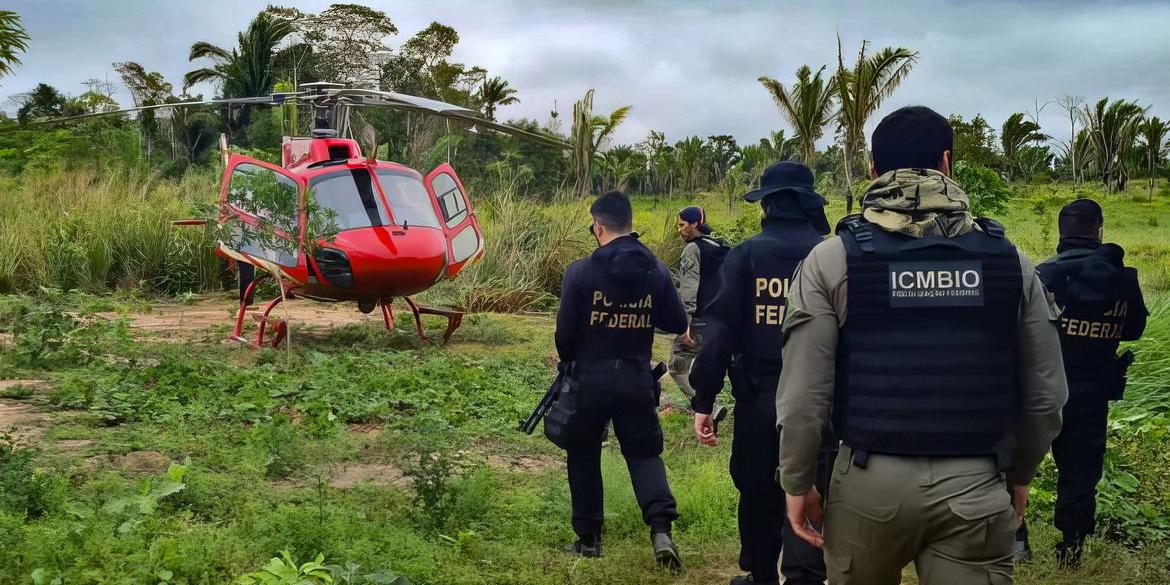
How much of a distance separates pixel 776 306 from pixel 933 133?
137 cm

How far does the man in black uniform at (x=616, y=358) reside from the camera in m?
4.73

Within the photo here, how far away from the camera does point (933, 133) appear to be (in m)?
2.75

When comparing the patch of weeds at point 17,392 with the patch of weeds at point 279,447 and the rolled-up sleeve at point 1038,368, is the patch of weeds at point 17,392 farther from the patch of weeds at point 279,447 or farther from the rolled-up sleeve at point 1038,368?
the rolled-up sleeve at point 1038,368

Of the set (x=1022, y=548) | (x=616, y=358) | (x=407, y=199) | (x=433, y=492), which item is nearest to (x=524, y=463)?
(x=433, y=492)

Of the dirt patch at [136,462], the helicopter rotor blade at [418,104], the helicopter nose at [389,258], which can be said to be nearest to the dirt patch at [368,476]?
the dirt patch at [136,462]

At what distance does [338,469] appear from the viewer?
20.5ft

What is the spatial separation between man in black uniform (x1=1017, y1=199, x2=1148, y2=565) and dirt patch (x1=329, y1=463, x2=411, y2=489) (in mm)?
3416

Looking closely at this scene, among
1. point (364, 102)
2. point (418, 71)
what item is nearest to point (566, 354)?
point (364, 102)

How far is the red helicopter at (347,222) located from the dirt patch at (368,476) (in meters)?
4.22

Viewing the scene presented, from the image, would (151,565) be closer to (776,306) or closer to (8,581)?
(8,581)

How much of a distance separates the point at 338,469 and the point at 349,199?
4946 mm

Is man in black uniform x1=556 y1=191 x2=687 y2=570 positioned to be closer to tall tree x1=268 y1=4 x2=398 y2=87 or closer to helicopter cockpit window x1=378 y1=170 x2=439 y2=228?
helicopter cockpit window x1=378 y1=170 x2=439 y2=228

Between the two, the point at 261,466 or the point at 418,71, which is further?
the point at 418,71

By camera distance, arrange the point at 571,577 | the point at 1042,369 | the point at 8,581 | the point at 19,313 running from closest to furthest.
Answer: the point at 1042,369 → the point at 8,581 → the point at 571,577 → the point at 19,313
